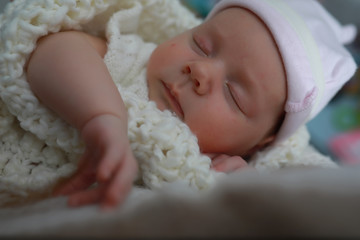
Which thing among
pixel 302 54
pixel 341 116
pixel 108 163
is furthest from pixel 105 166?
pixel 341 116

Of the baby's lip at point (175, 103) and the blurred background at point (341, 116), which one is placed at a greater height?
the baby's lip at point (175, 103)

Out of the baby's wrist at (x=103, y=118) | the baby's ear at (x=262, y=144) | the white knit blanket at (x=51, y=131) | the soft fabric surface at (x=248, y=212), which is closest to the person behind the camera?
the soft fabric surface at (x=248, y=212)

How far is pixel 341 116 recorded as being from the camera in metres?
1.67

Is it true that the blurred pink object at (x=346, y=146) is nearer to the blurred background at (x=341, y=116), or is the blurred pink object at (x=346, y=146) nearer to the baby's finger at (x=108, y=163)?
the blurred background at (x=341, y=116)

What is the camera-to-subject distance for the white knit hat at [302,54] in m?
0.82

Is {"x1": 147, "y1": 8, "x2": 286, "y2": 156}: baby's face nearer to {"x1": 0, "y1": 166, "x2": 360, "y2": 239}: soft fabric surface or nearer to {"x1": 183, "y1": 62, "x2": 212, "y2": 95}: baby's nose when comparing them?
{"x1": 183, "y1": 62, "x2": 212, "y2": 95}: baby's nose

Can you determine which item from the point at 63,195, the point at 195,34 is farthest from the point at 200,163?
the point at 195,34

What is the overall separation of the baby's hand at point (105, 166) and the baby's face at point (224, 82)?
0.81ft

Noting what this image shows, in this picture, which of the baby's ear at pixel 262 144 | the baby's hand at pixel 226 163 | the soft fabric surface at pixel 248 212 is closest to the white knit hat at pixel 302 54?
the baby's ear at pixel 262 144

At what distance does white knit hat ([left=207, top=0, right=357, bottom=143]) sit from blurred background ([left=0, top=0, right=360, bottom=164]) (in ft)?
2.00

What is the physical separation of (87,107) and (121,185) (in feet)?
0.66

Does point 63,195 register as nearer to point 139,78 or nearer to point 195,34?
point 139,78

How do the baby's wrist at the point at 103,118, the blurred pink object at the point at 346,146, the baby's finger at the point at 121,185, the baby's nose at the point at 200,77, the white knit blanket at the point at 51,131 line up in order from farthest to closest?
the blurred pink object at the point at 346,146
the baby's nose at the point at 200,77
the white knit blanket at the point at 51,131
the baby's wrist at the point at 103,118
the baby's finger at the point at 121,185

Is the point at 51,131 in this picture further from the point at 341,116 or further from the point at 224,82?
the point at 341,116
